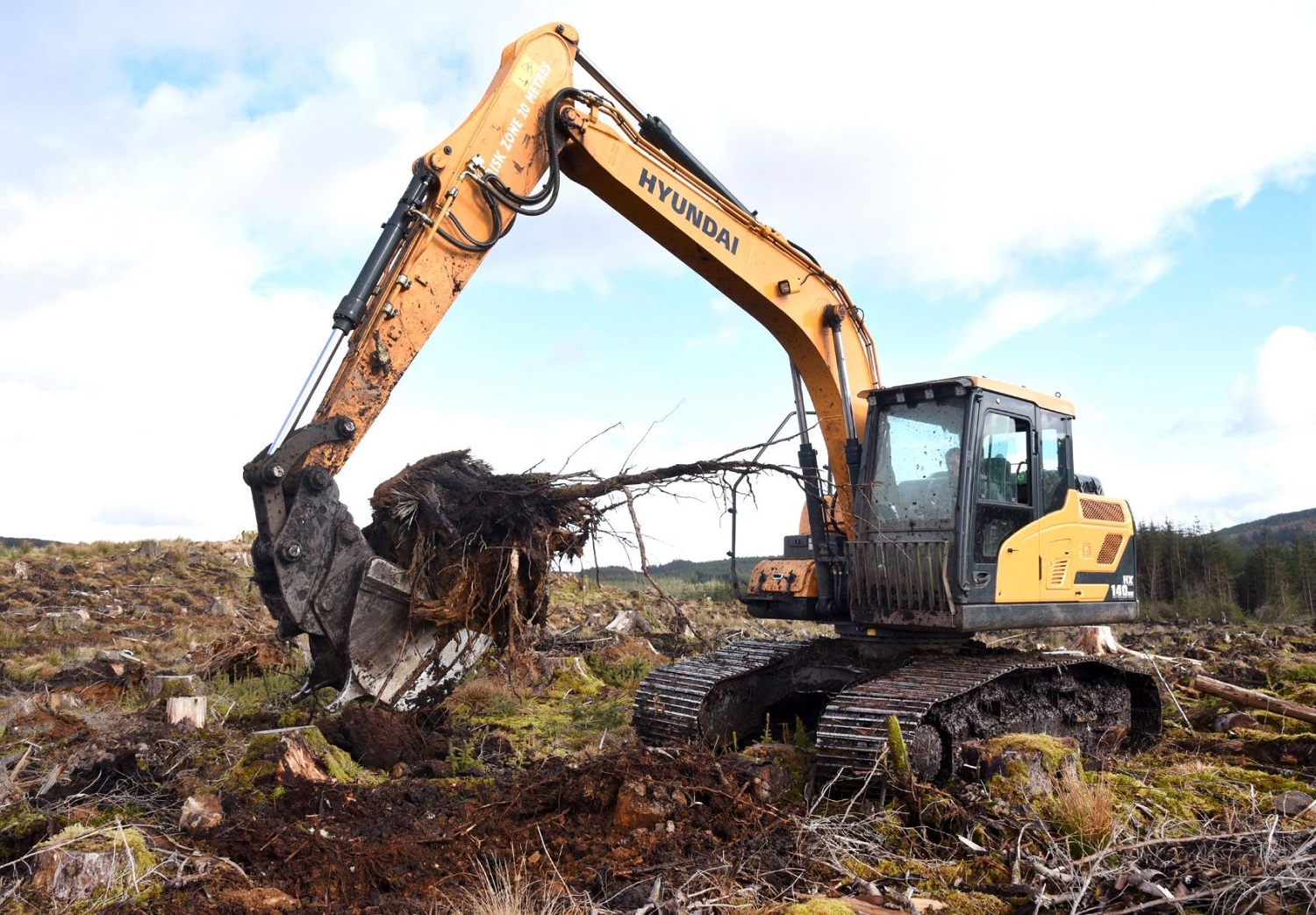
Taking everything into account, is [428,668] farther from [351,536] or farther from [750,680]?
[750,680]

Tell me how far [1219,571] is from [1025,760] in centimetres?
2186

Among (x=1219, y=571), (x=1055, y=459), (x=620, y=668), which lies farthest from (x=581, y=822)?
(x=1219, y=571)

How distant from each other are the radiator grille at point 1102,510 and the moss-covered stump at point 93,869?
262 inches

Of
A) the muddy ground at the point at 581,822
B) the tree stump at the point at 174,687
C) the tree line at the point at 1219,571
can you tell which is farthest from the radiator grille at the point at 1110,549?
the tree line at the point at 1219,571

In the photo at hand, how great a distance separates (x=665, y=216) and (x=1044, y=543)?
3.70m

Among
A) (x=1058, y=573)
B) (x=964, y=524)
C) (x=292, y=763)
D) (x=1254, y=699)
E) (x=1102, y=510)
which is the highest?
(x=1102, y=510)

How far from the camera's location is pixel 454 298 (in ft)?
21.4

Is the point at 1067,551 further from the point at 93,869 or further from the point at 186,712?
the point at 186,712

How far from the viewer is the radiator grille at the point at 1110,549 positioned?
8.05 m

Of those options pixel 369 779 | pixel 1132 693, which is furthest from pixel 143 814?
pixel 1132 693

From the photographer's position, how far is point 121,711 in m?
8.55

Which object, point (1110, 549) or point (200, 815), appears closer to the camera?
point (200, 815)

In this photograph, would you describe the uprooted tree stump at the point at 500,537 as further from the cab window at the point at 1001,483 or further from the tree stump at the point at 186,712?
the tree stump at the point at 186,712

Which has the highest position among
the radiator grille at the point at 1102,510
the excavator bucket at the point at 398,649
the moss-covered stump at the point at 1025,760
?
the radiator grille at the point at 1102,510
